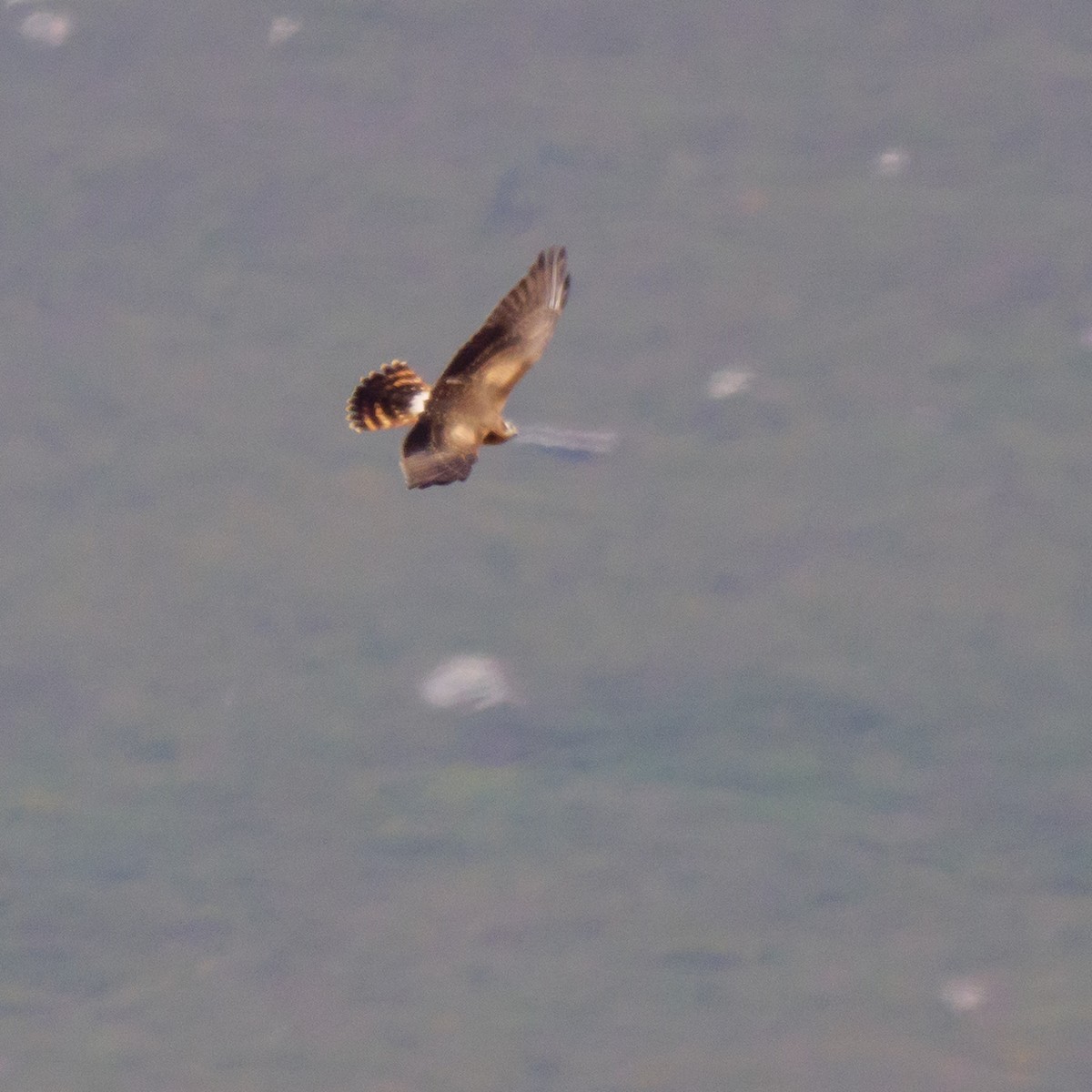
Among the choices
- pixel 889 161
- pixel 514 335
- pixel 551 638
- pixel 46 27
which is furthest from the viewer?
pixel 46 27

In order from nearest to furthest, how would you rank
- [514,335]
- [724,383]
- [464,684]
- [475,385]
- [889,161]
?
1. [475,385]
2. [514,335]
3. [464,684]
4. [724,383]
5. [889,161]

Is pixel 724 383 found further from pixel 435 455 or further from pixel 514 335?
pixel 435 455

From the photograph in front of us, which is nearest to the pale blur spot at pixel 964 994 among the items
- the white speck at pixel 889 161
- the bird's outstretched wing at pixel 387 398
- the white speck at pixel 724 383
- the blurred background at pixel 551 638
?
the blurred background at pixel 551 638

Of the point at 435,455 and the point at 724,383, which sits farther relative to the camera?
the point at 724,383

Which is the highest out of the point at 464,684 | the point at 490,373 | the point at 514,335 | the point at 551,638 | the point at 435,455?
the point at 514,335

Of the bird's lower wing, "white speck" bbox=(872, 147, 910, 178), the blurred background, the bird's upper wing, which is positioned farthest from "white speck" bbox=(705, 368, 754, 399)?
the bird's lower wing

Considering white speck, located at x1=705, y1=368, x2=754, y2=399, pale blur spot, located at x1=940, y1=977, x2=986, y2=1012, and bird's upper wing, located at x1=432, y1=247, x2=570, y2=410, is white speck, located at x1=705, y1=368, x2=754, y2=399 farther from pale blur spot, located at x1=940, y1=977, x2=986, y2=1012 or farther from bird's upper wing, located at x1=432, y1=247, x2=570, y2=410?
bird's upper wing, located at x1=432, y1=247, x2=570, y2=410

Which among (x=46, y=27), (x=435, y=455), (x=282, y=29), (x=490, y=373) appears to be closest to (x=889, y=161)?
(x=282, y=29)

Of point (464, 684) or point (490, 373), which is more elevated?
point (490, 373)

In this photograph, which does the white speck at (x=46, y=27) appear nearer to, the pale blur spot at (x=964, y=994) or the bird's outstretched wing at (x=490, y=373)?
the pale blur spot at (x=964, y=994)
